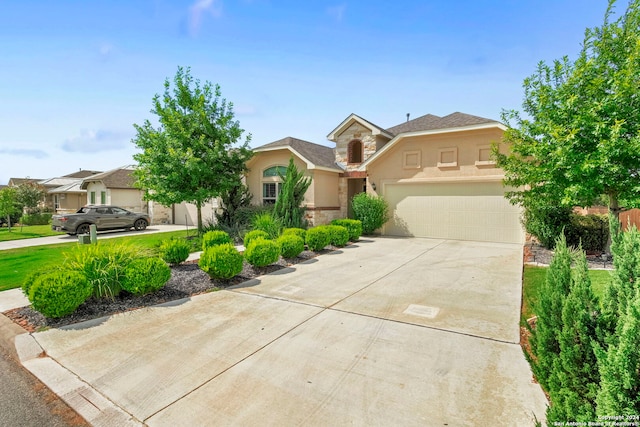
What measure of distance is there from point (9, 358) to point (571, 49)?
13732mm

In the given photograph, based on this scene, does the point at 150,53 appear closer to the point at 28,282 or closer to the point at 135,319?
the point at 28,282

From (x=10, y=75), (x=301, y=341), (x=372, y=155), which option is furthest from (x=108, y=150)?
(x=301, y=341)

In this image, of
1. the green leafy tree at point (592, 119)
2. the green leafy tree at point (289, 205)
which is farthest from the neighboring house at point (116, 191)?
the green leafy tree at point (592, 119)

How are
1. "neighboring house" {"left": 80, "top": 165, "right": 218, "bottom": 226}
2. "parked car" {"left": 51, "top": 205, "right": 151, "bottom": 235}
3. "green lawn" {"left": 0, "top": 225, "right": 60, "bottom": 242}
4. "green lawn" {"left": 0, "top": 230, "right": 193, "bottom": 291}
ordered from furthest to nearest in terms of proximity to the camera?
1. "neighboring house" {"left": 80, "top": 165, "right": 218, "bottom": 226}
2. "green lawn" {"left": 0, "top": 225, "right": 60, "bottom": 242}
3. "parked car" {"left": 51, "top": 205, "right": 151, "bottom": 235}
4. "green lawn" {"left": 0, "top": 230, "right": 193, "bottom": 291}

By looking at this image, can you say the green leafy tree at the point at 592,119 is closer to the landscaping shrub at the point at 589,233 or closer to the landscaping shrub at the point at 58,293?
the landscaping shrub at the point at 589,233

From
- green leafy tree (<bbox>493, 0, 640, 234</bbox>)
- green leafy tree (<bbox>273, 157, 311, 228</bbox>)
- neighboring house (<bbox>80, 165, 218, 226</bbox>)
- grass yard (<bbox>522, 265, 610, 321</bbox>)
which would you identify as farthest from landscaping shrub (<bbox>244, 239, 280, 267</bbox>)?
neighboring house (<bbox>80, 165, 218, 226</bbox>)

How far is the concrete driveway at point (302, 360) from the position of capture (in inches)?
108

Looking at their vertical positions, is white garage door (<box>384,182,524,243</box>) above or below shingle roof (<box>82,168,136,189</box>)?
below

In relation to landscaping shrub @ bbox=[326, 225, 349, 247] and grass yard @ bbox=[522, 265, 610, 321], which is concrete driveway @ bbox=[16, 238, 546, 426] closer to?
grass yard @ bbox=[522, 265, 610, 321]

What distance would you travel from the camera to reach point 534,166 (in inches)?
353

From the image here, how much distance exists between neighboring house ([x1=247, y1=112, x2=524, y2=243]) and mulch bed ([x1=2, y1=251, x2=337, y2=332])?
736 centimetres

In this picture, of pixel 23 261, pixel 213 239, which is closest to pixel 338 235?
pixel 213 239

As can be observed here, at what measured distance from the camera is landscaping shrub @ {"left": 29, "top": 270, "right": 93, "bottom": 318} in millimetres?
4504

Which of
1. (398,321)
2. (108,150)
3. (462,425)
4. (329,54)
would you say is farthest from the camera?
(108,150)
